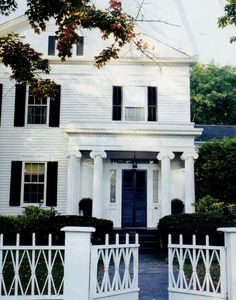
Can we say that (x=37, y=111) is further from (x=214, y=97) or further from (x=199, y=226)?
(x=214, y=97)

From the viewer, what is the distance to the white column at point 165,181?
1515cm

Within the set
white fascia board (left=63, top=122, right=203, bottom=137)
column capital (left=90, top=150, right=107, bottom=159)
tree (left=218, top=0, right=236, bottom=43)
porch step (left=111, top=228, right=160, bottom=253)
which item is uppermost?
tree (left=218, top=0, right=236, bottom=43)

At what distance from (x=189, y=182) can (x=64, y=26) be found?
8.48 meters

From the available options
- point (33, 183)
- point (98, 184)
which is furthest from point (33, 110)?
point (98, 184)

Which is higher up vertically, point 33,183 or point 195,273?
point 33,183

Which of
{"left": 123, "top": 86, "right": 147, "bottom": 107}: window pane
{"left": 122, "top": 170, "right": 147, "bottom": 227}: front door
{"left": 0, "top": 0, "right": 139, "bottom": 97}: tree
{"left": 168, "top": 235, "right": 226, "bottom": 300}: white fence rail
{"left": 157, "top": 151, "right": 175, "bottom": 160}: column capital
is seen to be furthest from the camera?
{"left": 123, "top": 86, "right": 147, "bottom": 107}: window pane

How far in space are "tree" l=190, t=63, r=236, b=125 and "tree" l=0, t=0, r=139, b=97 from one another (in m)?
25.9

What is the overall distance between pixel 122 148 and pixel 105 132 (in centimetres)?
92

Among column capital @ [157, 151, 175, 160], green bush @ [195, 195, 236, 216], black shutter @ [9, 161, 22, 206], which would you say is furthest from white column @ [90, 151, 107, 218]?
green bush @ [195, 195, 236, 216]

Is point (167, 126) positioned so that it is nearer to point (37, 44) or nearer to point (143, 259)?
point (143, 259)

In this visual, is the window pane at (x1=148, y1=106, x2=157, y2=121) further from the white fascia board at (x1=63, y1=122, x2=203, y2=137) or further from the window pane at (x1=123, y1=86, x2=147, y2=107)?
the white fascia board at (x1=63, y1=122, x2=203, y2=137)

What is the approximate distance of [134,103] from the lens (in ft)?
57.8

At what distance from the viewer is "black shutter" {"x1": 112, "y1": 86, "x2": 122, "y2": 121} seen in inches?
689

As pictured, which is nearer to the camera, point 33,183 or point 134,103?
point 33,183
